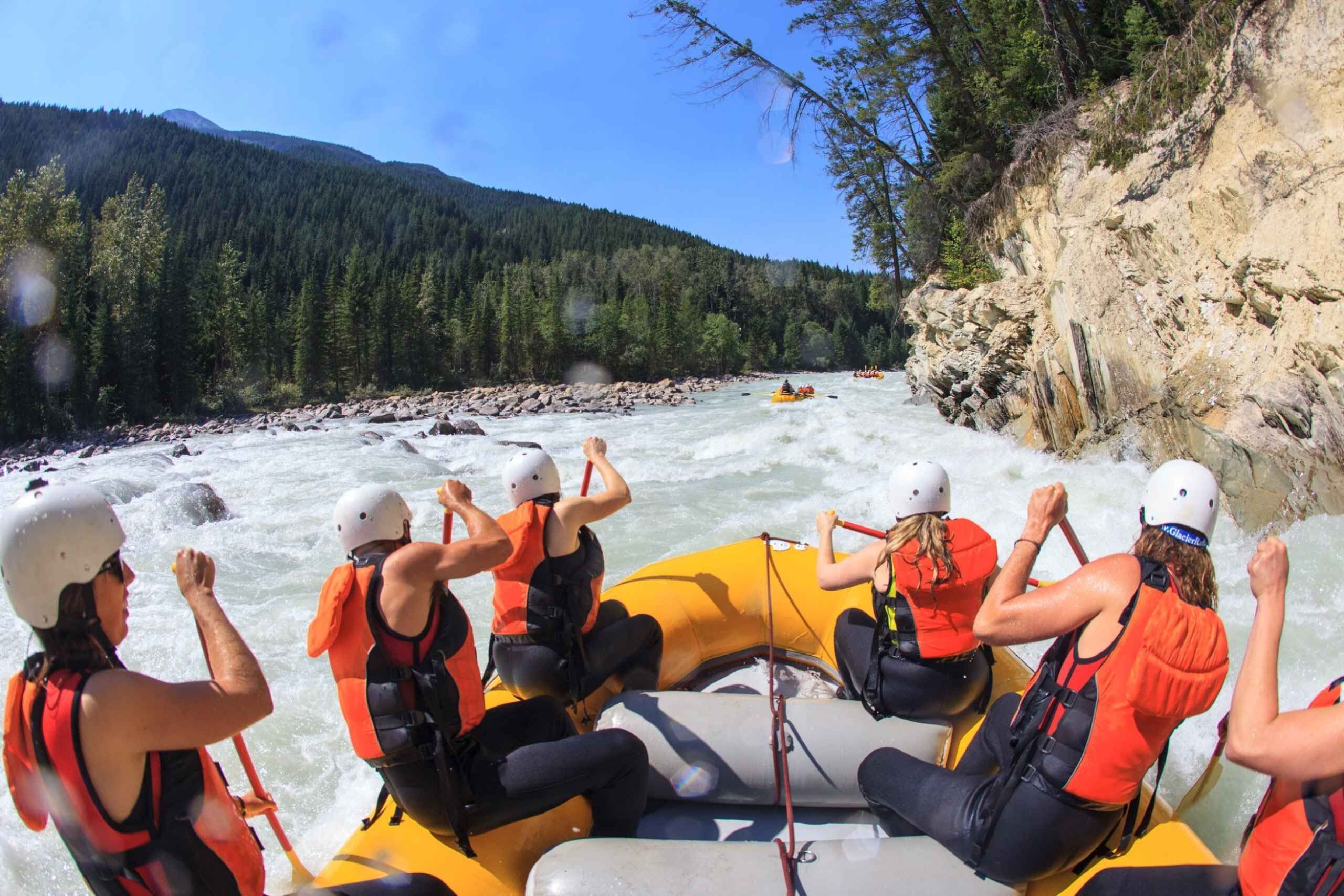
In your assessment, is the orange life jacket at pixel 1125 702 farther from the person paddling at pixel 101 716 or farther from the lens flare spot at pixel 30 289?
the lens flare spot at pixel 30 289

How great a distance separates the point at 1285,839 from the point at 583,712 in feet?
7.85

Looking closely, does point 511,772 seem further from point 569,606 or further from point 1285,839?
point 1285,839

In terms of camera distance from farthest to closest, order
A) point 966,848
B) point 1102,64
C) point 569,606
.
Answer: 1. point 1102,64
2. point 569,606
3. point 966,848

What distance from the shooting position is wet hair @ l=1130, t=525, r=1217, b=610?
1.84 metres

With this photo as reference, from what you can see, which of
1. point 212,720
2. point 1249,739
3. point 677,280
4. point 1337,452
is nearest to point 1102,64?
point 1337,452

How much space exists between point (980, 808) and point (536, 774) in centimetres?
126

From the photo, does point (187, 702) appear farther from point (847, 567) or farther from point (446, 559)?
point (847, 567)

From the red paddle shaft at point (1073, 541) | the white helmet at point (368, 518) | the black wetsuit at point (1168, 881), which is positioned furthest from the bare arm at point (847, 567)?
the white helmet at point (368, 518)


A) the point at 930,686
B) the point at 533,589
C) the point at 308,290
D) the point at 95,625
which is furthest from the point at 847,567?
the point at 308,290

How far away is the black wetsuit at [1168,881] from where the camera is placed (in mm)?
1777

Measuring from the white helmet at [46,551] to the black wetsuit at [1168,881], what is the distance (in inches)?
92.5

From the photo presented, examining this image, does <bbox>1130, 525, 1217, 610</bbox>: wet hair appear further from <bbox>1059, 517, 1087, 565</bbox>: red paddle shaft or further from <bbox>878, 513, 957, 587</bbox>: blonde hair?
<bbox>878, 513, 957, 587</bbox>: blonde hair

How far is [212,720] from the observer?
1.48 metres

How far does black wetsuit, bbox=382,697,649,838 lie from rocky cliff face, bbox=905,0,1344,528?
614cm
